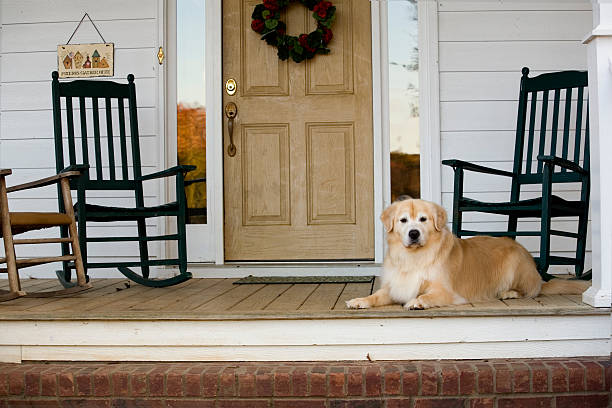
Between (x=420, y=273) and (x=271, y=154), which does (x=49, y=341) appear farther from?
(x=271, y=154)

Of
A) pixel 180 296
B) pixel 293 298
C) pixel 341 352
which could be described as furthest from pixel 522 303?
pixel 180 296

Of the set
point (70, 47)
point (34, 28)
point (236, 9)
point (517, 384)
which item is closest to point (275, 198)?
point (236, 9)

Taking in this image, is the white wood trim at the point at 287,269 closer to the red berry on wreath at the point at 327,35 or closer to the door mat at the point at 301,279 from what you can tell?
the door mat at the point at 301,279

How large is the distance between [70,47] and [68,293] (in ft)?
6.15

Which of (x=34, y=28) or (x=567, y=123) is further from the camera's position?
(x=34, y=28)

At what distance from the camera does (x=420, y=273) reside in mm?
2795

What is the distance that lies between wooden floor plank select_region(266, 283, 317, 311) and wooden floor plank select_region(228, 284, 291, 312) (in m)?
0.03

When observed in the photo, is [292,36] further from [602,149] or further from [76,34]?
[602,149]

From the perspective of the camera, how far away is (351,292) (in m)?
3.32

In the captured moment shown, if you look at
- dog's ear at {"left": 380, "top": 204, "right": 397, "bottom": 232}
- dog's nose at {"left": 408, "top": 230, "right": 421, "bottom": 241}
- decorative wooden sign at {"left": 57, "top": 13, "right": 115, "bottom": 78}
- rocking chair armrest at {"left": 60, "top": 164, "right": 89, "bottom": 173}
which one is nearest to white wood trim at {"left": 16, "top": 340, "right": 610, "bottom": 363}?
dog's nose at {"left": 408, "top": 230, "right": 421, "bottom": 241}

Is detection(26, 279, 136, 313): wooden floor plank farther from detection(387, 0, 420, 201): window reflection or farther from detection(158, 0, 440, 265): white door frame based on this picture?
detection(387, 0, 420, 201): window reflection

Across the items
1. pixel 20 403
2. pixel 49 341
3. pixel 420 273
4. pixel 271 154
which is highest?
pixel 271 154

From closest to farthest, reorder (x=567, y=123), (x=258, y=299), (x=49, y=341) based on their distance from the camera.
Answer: (x=49, y=341)
(x=258, y=299)
(x=567, y=123)

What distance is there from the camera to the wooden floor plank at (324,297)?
2.72 m
